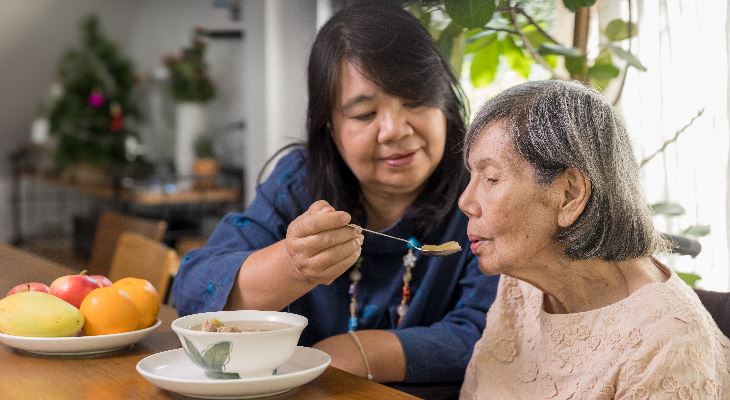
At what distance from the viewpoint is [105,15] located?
22.3ft

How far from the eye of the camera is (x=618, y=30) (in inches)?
84.4

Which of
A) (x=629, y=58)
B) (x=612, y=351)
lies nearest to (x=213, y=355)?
(x=612, y=351)

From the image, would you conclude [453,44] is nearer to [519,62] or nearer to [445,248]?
[519,62]

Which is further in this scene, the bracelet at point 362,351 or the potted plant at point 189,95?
the potted plant at point 189,95

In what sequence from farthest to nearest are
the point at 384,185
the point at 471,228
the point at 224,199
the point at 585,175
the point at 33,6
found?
the point at 33,6 < the point at 224,199 < the point at 384,185 < the point at 471,228 < the point at 585,175

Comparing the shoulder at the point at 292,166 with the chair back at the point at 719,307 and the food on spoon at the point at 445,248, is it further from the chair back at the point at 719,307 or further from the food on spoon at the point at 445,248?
the chair back at the point at 719,307

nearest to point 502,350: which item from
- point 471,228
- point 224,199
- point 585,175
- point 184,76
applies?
point 471,228

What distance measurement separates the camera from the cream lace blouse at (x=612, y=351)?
3.90 feet

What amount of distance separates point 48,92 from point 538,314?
6.09m

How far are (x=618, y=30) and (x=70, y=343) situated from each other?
137cm

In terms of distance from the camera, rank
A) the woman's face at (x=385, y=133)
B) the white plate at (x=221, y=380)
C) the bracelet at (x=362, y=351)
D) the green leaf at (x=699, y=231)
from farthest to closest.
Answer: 1. the green leaf at (x=699, y=231)
2. the woman's face at (x=385, y=133)
3. the bracelet at (x=362, y=351)
4. the white plate at (x=221, y=380)

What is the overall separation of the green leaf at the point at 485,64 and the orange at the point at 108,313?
1.13 metres

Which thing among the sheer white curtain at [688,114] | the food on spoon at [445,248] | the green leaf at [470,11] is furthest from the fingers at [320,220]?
the sheer white curtain at [688,114]

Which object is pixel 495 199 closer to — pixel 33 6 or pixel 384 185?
pixel 384 185
